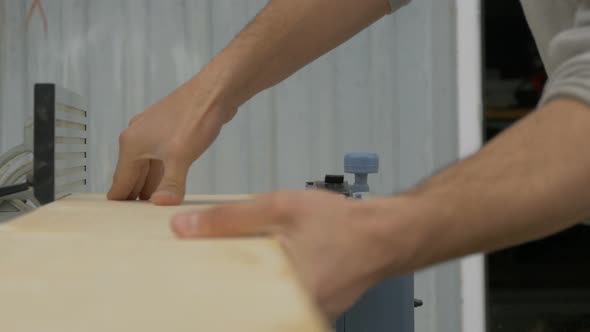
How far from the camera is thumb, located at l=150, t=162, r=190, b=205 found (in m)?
0.92

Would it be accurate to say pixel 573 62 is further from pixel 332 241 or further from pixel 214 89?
pixel 214 89

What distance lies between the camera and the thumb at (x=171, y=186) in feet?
3.03

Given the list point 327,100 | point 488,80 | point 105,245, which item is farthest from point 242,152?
point 105,245

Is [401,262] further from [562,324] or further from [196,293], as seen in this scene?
[562,324]

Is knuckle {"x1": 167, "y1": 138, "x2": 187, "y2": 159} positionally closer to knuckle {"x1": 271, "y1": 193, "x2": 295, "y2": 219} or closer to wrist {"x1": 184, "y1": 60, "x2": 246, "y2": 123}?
wrist {"x1": 184, "y1": 60, "x2": 246, "y2": 123}

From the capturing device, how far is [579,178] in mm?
466

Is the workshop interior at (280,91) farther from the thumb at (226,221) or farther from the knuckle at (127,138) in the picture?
the thumb at (226,221)

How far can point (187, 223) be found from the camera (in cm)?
54

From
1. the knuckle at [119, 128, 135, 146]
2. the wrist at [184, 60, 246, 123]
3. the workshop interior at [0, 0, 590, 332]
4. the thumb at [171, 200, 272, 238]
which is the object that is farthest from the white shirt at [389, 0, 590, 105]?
the workshop interior at [0, 0, 590, 332]

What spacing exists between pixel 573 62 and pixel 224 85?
633mm

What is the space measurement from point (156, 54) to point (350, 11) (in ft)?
3.47

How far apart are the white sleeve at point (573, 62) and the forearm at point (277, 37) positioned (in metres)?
0.50

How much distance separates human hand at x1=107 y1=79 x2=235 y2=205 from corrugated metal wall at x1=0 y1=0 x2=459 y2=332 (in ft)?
3.05

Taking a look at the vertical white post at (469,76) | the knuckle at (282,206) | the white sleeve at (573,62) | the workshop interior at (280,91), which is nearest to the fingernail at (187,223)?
the knuckle at (282,206)
